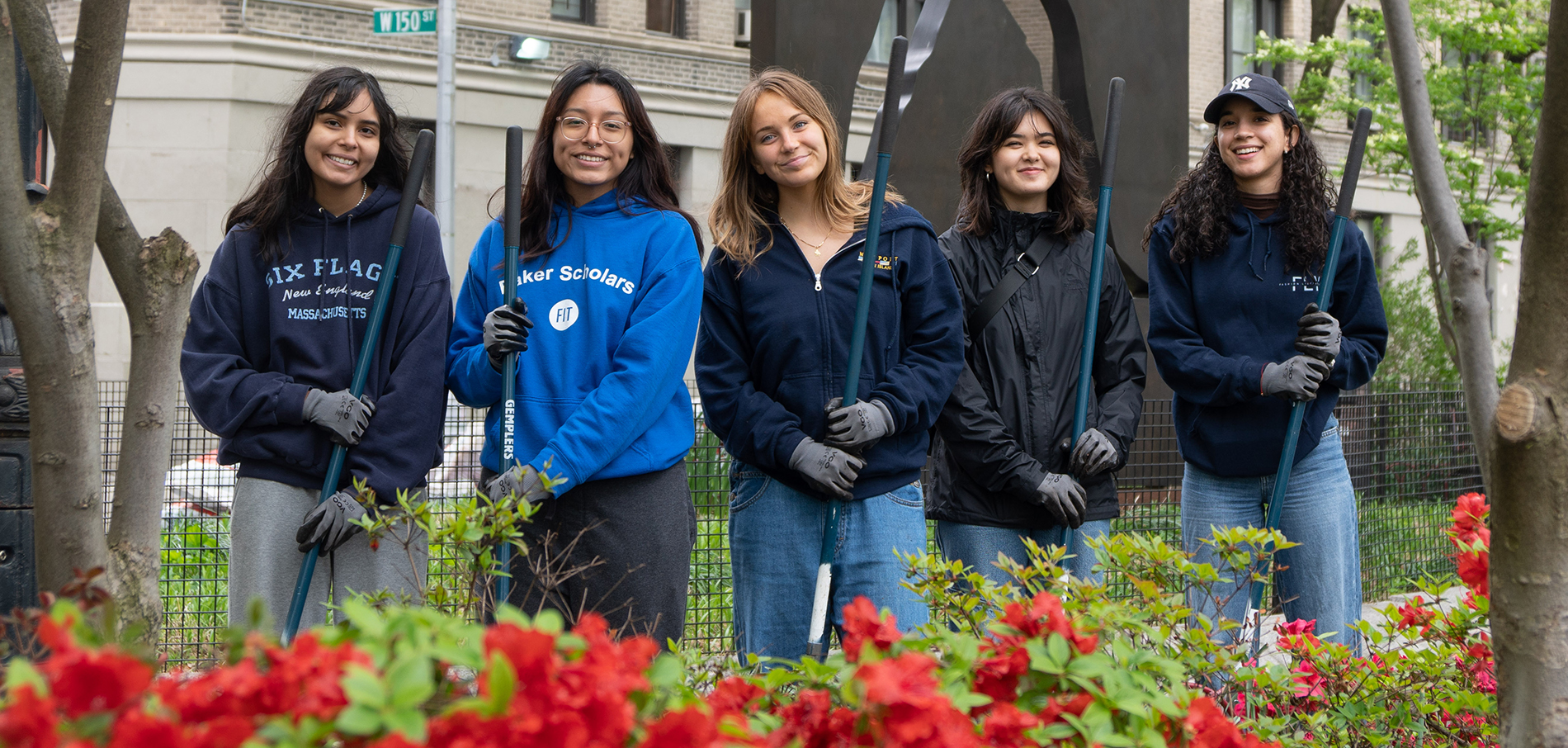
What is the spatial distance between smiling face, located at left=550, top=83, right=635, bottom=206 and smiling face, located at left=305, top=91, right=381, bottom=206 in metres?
0.48

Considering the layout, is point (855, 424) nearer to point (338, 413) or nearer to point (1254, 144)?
point (338, 413)

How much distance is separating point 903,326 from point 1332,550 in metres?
1.30

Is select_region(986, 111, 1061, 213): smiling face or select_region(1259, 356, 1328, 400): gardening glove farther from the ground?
select_region(986, 111, 1061, 213): smiling face

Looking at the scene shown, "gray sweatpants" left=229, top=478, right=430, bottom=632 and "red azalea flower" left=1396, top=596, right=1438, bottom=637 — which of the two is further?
"gray sweatpants" left=229, top=478, right=430, bottom=632

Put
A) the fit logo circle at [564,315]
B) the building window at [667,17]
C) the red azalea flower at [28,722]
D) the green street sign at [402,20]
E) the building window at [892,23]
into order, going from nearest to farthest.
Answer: the red azalea flower at [28,722], the fit logo circle at [564,315], the green street sign at [402,20], the building window at [667,17], the building window at [892,23]

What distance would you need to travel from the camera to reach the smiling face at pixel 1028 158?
380 centimetres

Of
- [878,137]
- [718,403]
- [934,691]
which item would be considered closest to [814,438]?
[718,403]

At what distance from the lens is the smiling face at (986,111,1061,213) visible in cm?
380

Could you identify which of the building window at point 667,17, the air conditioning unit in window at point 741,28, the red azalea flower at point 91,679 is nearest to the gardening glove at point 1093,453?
the red azalea flower at point 91,679

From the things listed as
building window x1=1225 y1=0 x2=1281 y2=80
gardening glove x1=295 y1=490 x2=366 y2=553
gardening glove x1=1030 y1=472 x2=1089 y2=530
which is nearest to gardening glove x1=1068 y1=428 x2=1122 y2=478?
gardening glove x1=1030 y1=472 x2=1089 y2=530

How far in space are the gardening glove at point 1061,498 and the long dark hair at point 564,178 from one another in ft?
3.64

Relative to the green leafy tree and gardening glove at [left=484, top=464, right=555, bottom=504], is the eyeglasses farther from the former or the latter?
the green leafy tree

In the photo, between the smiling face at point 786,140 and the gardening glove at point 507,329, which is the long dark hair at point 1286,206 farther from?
the gardening glove at point 507,329

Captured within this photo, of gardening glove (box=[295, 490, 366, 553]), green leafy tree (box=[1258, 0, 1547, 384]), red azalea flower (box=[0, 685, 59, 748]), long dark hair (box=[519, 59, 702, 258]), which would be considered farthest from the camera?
green leafy tree (box=[1258, 0, 1547, 384])
